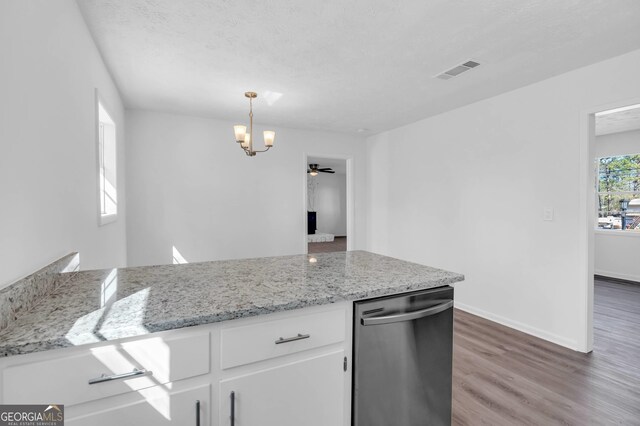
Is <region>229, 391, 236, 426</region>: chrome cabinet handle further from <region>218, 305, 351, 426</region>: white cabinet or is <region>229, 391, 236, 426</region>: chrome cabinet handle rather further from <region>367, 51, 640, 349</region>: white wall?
<region>367, 51, 640, 349</region>: white wall

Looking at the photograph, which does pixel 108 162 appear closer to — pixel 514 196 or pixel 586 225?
pixel 514 196

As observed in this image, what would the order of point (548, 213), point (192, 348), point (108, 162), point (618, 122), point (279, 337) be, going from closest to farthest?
point (192, 348) < point (279, 337) < point (548, 213) < point (108, 162) < point (618, 122)

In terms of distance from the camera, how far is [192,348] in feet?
3.36

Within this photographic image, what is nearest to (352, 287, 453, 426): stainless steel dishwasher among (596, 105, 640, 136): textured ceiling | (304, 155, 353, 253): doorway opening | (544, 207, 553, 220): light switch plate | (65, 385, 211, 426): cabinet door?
(65, 385, 211, 426): cabinet door

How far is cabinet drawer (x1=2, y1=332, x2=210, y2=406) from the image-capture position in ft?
2.76

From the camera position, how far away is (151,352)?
0.98 metres

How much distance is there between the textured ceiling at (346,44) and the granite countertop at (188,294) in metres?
1.58

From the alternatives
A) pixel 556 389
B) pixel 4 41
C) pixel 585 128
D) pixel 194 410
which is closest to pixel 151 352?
pixel 194 410

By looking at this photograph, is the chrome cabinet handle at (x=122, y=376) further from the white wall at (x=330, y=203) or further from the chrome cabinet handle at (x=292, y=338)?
the white wall at (x=330, y=203)

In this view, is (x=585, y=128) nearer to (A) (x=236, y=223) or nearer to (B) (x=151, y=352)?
(B) (x=151, y=352)

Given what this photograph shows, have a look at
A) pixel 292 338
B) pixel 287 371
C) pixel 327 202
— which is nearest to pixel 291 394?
pixel 287 371

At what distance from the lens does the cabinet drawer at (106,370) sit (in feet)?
2.76

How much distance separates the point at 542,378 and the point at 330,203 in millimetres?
10228

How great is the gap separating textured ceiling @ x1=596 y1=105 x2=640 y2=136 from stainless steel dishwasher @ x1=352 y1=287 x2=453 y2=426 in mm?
4531
